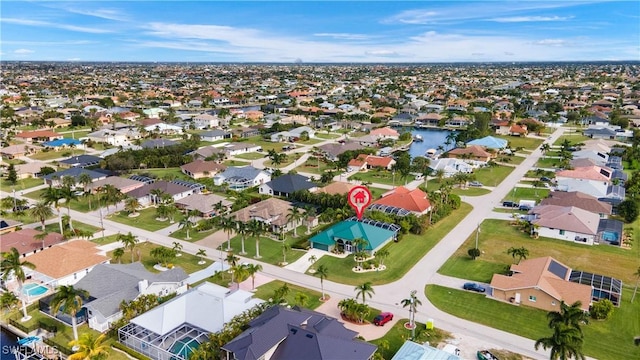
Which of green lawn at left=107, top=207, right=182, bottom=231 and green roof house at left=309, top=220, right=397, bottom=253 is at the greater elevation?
green roof house at left=309, top=220, right=397, bottom=253

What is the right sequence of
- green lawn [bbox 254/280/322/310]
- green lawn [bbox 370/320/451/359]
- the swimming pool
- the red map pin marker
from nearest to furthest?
green lawn [bbox 370/320/451/359] → green lawn [bbox 254/280/322/310] → the swimming pool → the red map pin marker

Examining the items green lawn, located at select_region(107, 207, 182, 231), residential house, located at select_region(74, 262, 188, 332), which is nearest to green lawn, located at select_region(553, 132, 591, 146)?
green lawn, located at select_region(107, 207, 182, 231)

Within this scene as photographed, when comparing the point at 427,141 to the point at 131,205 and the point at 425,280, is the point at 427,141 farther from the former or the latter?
the point at 131,205

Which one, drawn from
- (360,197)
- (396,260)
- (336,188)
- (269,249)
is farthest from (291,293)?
(336,188)

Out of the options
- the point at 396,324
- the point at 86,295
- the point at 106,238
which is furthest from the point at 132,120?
the point at 396,324

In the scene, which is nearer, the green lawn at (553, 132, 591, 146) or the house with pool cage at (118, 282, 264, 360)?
the house with pool cage at (118, 282, 264, 360)

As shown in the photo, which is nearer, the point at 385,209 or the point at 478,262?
the point at 478,262

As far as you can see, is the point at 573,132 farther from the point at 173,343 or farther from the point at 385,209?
the point at 173,343

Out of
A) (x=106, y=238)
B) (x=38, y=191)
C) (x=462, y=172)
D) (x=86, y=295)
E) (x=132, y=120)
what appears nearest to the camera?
(x=86, y=295)

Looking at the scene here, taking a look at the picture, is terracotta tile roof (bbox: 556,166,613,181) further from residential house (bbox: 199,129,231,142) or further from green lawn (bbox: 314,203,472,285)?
residential house (bbox: 199,129,231,142)
